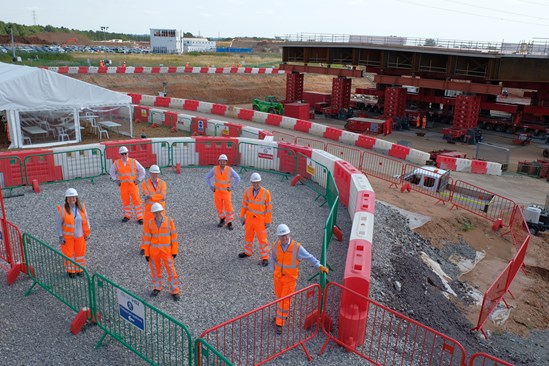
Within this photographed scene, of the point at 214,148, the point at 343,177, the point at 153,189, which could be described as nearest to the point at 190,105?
the point at 214,148

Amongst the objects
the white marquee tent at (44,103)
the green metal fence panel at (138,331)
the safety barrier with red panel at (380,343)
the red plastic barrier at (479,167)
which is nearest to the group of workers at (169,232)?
the safety barrier with red panel at (380,343)

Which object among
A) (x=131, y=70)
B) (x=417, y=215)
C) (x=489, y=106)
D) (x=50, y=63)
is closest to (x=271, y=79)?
(x=131, y=70)

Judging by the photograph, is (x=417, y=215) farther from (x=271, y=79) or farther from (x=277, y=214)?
(x=271, y=79)

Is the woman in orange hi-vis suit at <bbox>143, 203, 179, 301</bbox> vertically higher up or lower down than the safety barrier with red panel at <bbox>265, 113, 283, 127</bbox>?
higher up

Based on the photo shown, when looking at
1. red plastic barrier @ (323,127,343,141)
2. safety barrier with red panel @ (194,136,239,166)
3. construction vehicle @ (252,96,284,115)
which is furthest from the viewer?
construction vehicle @ (252,96,284,115)

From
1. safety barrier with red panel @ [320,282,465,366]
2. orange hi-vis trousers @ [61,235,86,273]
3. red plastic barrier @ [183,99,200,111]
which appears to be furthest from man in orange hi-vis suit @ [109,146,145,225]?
red plastic barrier @ [183,99,200,111]

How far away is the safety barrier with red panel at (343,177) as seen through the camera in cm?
1316

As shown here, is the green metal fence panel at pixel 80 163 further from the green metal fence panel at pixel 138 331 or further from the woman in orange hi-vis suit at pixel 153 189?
the green metal fence panel at pixel 138 331

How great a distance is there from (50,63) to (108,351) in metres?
Answer: 49.5

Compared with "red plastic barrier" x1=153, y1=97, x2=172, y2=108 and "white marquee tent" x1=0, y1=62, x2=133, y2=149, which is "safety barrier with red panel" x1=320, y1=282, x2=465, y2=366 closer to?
"white marquee tent" x1=0, y1=62, x2=133, y2=149

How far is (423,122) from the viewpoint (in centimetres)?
3388

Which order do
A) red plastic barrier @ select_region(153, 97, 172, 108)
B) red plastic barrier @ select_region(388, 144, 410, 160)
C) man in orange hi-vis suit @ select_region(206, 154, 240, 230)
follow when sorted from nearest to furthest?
man in orange hi-vis suit @ select_region(206, 154, 240, 230) < red plastic barrier @ select_region(388, 144, 410, 160) < red plastic barrier @ select_region(153, 97, 172, 108)

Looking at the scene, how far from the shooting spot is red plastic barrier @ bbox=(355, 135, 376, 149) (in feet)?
81.7

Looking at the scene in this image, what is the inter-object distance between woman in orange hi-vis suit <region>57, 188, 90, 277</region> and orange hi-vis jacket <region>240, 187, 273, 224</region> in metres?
2.96
